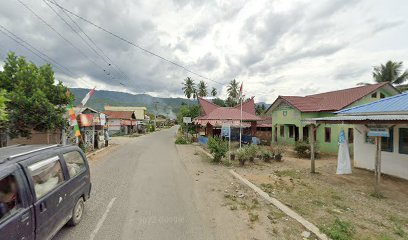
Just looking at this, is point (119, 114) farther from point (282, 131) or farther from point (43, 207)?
point (43, 207)

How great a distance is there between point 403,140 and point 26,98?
1853 centimetres

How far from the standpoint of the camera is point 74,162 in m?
5.40

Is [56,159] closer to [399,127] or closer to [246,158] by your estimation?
[246,158]

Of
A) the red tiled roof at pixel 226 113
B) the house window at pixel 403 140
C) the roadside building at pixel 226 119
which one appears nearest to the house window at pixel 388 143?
the house window at pixel 403 140

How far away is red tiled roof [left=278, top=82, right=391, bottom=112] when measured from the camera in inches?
739

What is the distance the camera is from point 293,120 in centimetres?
2222

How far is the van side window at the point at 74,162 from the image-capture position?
5.01 meters

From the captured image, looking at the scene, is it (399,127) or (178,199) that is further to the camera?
(399,127)

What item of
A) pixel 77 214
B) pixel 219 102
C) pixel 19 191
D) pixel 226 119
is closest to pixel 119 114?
pixel 226 119

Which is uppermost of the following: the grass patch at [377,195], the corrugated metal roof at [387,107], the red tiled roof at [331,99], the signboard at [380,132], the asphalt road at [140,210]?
the red tiled roof at [331,99]

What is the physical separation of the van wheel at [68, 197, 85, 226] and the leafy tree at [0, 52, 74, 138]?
8505 mm

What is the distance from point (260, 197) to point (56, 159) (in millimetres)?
6079

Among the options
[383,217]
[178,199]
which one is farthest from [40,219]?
[383,217]

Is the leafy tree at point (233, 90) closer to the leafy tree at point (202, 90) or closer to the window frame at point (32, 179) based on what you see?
the leafy tree at point (202, 90)
